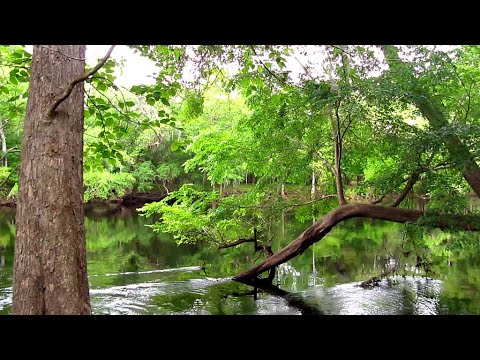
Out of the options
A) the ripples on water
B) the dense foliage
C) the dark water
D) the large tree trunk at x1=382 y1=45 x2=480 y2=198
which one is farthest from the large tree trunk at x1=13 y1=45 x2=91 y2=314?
the dark water

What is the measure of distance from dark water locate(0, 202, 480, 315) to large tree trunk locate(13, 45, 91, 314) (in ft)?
16.2

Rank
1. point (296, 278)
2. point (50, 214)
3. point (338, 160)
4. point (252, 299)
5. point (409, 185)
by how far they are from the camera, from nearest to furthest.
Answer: point (50, 214) < point (409, 185) < point (338, 160) < point (252, 299) < point (296, 278)

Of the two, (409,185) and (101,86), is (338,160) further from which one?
(101,86)

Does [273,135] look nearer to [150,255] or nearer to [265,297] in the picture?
[265,297]

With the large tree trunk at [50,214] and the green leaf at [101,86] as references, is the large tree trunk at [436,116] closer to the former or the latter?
the green leaf at [101,86]

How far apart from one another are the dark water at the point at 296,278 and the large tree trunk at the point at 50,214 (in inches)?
194

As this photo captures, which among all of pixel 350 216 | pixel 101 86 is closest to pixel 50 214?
pixel 101 86

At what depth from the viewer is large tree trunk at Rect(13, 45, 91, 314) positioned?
187cm

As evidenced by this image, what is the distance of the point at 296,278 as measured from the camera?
8.99 meters

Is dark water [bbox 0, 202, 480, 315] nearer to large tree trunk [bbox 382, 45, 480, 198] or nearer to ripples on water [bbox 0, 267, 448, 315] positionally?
ripples on water [bbox 0, 267, 448, 315]

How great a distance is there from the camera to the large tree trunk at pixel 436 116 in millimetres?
5172

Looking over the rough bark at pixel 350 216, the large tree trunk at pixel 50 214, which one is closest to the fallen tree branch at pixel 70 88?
the large tree trunk at pixel 50 214

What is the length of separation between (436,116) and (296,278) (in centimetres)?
476
